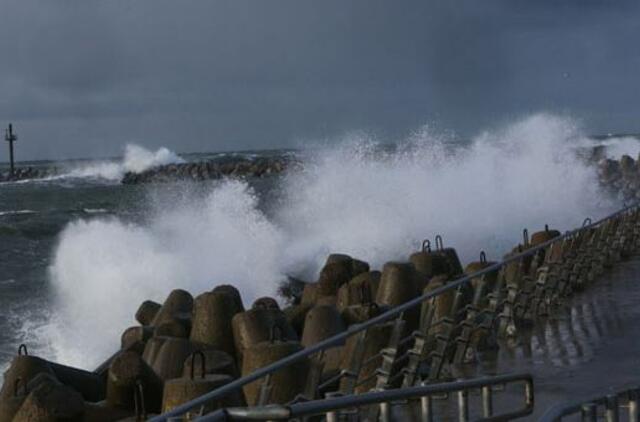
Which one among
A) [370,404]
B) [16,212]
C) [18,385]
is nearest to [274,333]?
[18,385]

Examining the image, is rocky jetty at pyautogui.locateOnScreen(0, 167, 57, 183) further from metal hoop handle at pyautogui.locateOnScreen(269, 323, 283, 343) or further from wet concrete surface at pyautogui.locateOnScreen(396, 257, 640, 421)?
wet concrete surface at pyautogui.locateOnScreen(396, 257, 640, 421)

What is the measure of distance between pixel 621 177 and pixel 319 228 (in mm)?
20522

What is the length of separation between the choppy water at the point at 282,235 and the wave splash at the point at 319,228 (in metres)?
0.05

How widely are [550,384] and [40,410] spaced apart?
3439mm

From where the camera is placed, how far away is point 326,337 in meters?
8.64

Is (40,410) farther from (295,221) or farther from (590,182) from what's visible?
(590,182)

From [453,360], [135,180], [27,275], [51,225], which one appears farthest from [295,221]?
[135,180]

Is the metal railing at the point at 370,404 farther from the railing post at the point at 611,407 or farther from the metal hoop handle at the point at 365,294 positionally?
the metal hoop handle at the point at 365,294

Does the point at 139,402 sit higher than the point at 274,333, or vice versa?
the point at 274,333

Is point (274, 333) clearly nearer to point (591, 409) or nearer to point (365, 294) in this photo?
point (365, 294)

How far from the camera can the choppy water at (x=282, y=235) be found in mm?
19422

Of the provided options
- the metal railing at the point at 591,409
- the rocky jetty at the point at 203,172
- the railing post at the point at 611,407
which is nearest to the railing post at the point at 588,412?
the metal railing at the point at 591,409

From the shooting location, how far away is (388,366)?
596 cm

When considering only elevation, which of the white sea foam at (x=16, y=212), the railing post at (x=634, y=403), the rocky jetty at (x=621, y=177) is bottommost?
the railing post at (x=634, y=403)
